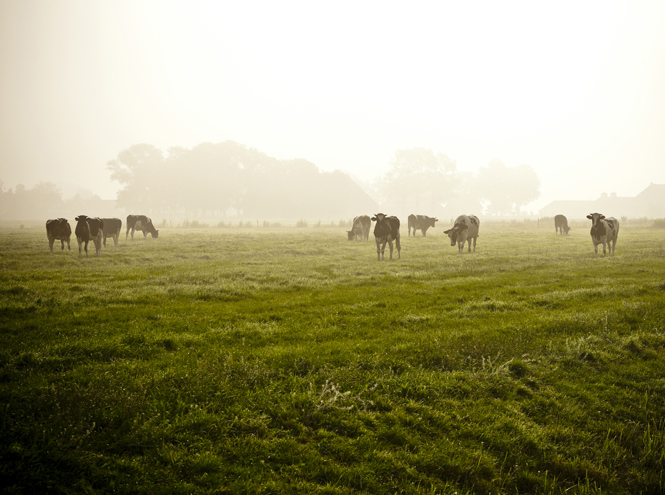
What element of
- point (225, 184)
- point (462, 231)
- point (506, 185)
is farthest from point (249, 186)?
point (506, 185)

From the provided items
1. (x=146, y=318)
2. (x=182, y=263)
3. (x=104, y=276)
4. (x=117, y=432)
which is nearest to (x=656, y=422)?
Result: (x=117, y=432)

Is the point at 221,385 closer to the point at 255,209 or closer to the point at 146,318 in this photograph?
the point at 146,318

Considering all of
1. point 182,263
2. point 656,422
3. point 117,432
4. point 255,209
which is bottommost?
point 656,422

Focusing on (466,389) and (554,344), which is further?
(554,344)

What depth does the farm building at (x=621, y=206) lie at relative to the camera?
12356 centimetres

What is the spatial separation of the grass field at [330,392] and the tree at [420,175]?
93.6 metres

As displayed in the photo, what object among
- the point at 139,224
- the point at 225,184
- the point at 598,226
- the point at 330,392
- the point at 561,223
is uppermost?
the point at 225,184

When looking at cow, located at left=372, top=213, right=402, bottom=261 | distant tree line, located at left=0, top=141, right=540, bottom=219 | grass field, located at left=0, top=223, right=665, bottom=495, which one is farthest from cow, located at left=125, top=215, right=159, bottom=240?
distant tree line, located at left=0, top=141, right=540, bottom=219

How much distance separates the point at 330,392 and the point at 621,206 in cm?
17448

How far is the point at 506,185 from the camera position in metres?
115

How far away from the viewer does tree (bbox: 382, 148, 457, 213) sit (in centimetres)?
10188

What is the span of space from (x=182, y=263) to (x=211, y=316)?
405 inches

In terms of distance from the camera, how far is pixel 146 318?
860 cm

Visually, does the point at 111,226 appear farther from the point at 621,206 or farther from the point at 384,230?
the point at 621,206
